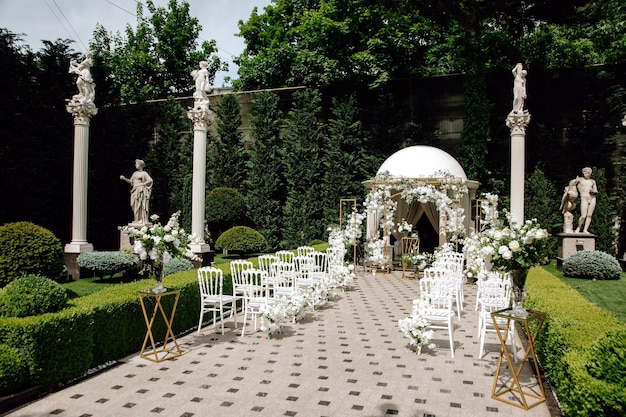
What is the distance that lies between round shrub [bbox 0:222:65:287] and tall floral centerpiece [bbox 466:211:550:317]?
9670 millimetres

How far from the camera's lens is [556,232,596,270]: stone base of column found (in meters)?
15.7

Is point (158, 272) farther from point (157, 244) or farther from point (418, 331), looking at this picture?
point (418, 331)

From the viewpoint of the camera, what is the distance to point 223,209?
67.7ft

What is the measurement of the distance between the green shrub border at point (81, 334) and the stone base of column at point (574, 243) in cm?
1325

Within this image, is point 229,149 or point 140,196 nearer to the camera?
point 140,196

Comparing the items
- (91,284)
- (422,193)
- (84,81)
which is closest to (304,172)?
(422,193)

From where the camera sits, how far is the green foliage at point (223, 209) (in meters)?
20.6

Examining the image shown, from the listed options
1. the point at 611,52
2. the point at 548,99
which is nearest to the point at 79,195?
the point at 548,99

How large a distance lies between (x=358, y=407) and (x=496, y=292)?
4.22 metres

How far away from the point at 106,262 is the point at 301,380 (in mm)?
9053

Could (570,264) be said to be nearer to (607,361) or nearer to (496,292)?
(496,292)

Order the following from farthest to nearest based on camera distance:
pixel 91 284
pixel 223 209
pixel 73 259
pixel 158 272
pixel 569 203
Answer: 1. pixel 223 209
2. pixel 569 203
3. pixel 73 259
4. pixel 91 284
5. pixel 158 272

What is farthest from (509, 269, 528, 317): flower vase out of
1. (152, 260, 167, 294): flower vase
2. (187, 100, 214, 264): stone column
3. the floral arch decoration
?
(187, 100, 214, 264): stone column

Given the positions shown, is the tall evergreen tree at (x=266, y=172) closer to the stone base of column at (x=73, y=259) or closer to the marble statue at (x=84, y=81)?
the marble statue at (x=84, y=81)
